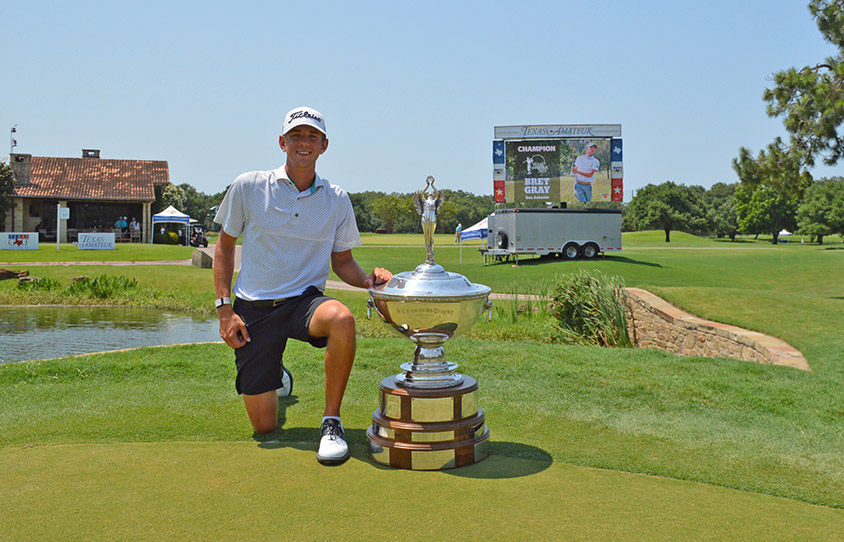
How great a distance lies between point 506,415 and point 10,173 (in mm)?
41988

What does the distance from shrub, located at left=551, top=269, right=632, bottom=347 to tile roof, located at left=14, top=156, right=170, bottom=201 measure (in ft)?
117

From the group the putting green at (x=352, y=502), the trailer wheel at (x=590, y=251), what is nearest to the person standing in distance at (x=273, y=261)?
the putting green at (x=352, y=502)

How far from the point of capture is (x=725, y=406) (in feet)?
15.4

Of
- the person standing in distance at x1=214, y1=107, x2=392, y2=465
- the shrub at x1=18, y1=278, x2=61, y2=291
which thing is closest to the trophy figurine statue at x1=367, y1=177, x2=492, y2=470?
the person standing in distance at x1=214, y1=107, x2=392, y2=465

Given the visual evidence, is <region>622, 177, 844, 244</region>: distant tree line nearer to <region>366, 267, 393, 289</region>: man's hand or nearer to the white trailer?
the white trailer

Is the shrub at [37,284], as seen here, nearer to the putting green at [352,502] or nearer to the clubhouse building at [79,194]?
the putting green at [352,502]

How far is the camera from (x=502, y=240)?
28.0 m

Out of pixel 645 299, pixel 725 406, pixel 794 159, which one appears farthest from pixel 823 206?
pixel 725 406

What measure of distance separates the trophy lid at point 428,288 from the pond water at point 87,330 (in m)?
6.70

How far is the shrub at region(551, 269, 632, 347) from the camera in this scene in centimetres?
952

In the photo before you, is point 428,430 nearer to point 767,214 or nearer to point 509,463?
point 509,463

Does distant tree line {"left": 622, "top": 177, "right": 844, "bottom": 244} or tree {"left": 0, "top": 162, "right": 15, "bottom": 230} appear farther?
distant tree line {"left": 622, "top": 177, "right": 844, "bottom": 244}

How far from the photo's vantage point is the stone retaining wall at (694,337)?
275 inches

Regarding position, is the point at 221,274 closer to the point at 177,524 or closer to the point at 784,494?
the point at 177,524
